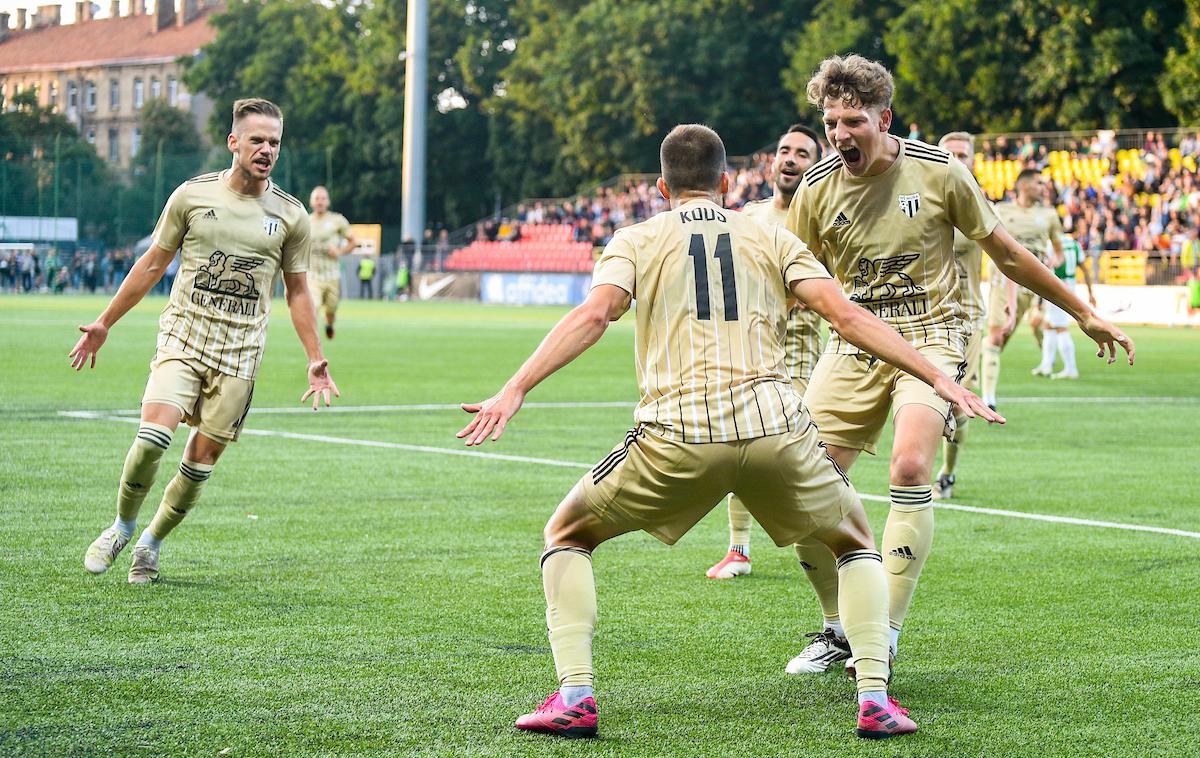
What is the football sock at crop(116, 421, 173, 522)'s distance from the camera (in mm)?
7598

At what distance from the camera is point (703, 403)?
195 inches

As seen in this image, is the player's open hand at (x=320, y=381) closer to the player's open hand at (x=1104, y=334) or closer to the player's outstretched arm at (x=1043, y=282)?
the player's outstretched arm at (x=1043, y=282)

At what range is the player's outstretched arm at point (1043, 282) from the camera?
621cm

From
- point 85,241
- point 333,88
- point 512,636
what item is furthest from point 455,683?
point 333,88

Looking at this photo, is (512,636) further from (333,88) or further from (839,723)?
(333,88)

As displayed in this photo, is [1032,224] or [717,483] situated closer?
[717,483]

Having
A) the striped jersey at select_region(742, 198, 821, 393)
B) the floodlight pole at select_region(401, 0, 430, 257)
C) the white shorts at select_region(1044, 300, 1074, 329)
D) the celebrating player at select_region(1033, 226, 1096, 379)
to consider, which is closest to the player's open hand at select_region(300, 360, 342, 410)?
the striped jersey at select_region(742, 198, 821, 393)

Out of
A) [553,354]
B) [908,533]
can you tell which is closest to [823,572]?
[908,533]

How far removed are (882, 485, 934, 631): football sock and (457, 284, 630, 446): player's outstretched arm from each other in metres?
1.71

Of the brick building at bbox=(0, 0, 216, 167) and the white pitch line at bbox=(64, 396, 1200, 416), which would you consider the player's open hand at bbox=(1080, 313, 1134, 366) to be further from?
the brick building at bbox=(0, 0, 216, 167)

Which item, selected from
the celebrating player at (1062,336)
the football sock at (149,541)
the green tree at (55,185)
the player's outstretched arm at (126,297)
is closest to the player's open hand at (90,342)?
the player's outstretched arm at (126,297)

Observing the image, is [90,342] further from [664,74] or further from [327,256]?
[664,74]

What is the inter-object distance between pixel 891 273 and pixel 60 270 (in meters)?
60.3

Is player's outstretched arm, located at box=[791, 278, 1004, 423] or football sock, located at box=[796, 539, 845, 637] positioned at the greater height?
player's outstretched arm, located at box=[791, 278, 1004, 423]
